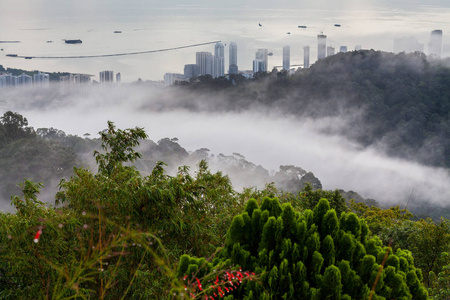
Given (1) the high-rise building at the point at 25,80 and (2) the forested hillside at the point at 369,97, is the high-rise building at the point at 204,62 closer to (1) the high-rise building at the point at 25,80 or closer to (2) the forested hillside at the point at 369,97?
(2) the forested hillside at the point at 369,97

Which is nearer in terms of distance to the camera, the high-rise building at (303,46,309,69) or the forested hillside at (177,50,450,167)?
the forested hillside at (177,50,450,167)

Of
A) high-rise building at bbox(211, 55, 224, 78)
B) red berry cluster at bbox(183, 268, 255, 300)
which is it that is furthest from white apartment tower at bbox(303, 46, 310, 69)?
red berry cluster at bbox(183, 268, 255, 300)

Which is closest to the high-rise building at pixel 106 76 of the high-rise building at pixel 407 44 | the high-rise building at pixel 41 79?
the high-rise building at pixel 41 79

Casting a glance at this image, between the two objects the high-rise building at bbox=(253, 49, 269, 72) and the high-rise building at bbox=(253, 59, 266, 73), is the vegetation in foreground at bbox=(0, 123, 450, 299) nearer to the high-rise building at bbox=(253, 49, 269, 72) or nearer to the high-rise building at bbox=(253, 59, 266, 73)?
the high-rise building at bbox=(253, 59, 266, 73)

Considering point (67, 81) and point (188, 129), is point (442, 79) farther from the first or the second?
point (67, 81)

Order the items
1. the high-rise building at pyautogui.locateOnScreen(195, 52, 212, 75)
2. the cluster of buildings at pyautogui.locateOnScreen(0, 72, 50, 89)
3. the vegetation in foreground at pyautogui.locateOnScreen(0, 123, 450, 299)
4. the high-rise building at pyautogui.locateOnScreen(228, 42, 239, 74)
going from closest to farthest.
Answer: the vegetation in foreground at pyautogui.locateOnScreen(0, 123, 450, 299), the cluster of buildings at pyautogui.locateOnScreen(0, 72, 50, 89), the high-rise building at pyautogui.locateOnScreen(195, 52, 212, 75), the high-rise building at pyautogui.locateOnScreen(228, 42, 239, 74)

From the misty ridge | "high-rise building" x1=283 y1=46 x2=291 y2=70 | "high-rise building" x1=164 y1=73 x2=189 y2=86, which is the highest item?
"high-rise building" x1=283 y1=46 x2=291 y2=70
